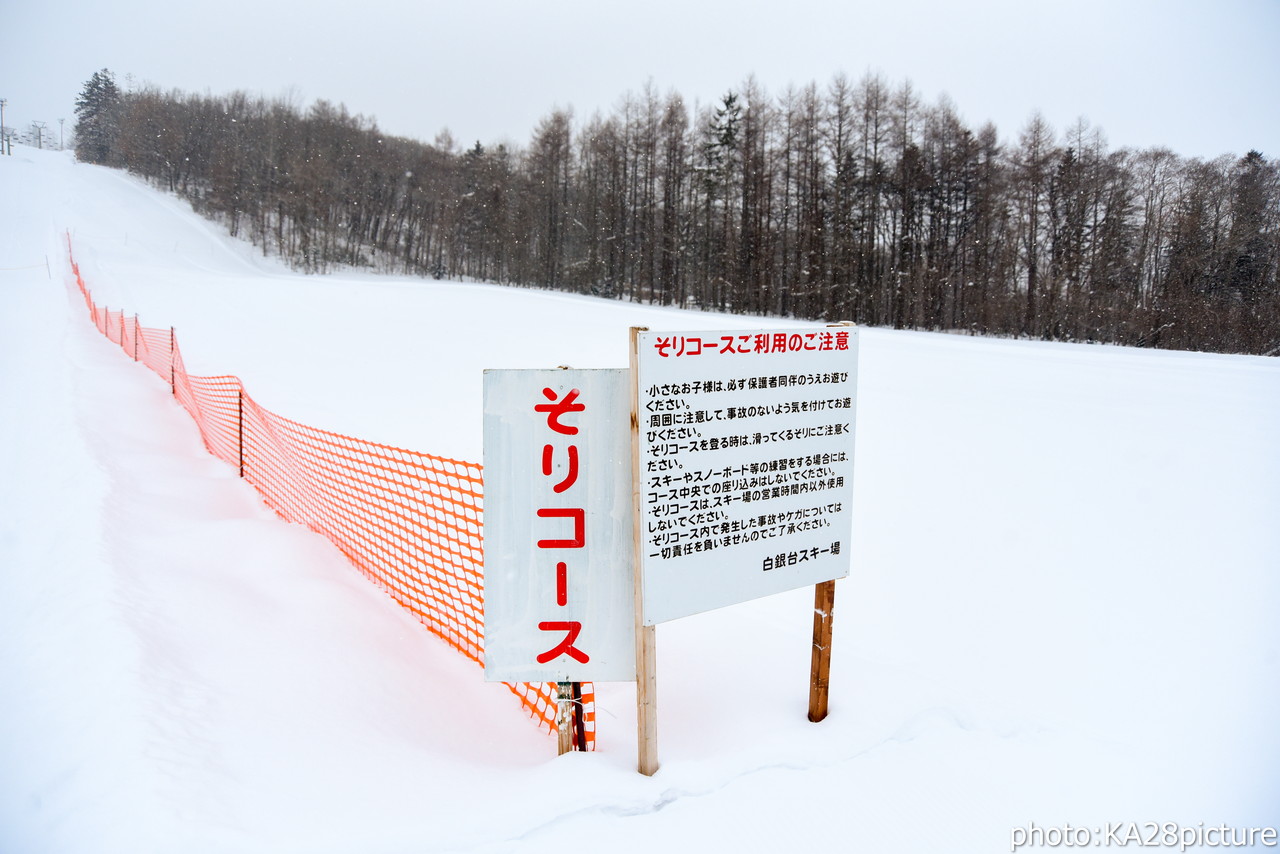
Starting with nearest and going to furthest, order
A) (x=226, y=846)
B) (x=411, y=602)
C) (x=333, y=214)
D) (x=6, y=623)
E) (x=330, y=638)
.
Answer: (x=226, y=846) < (x=6, y=623) < (x=330, y=638) < (x=411, y=602) < (x=333, y=214)

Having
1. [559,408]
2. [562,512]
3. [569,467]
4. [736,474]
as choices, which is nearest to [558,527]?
[562,512]

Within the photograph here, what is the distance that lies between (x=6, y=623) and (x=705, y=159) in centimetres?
4034

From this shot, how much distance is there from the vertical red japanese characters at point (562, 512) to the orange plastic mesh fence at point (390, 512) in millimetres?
406

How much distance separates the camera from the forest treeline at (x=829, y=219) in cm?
2603

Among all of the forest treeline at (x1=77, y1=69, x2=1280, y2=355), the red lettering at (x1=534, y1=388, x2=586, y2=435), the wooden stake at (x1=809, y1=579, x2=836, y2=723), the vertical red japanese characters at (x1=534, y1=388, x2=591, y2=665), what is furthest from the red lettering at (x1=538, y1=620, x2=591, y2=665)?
the forest treeline at (x1=77, y1=69, x2=1280, y2=355)

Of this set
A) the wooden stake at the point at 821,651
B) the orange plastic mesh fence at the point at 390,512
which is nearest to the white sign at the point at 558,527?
the orange plastic mesh fence at the point at 390,512

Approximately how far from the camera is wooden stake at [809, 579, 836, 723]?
2990mm

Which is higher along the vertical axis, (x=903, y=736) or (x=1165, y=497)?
(x=1165, y=497)

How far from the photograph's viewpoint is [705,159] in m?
39.1

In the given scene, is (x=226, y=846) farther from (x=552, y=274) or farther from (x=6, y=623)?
(x=552, y=274)

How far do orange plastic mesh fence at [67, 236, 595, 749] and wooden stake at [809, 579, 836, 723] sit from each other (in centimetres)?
103

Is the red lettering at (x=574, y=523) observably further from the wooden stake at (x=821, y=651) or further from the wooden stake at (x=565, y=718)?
the wooden stake at (x=821, y=651)

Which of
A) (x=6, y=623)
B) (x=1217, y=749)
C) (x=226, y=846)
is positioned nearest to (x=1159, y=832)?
(x=1217, y=749)

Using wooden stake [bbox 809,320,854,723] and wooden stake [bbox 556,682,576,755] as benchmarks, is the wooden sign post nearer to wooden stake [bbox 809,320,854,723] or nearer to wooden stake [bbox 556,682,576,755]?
wooden stake [bbox 809,320,854,723]
